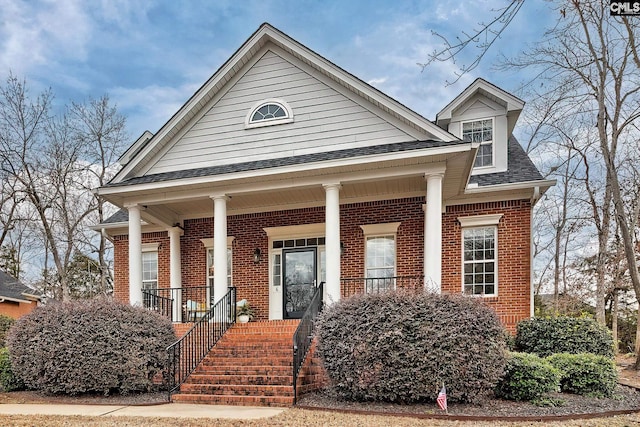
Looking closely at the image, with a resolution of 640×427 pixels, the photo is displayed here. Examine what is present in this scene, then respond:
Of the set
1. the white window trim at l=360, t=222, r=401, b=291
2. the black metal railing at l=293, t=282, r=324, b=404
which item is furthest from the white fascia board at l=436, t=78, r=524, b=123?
the black metal railing at l=293, t=282, r=324, b=404

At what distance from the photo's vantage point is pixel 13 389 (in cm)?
986

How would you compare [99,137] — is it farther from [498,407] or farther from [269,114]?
[498,407]

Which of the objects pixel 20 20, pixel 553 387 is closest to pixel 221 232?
pixel 553 387

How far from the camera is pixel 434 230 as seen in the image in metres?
9.97

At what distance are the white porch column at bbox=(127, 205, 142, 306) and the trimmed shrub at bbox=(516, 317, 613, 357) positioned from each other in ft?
29.6

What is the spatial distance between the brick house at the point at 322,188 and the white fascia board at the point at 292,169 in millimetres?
27

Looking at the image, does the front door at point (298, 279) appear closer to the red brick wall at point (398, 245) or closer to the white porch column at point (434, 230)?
the red brick wall at point (398, 245)

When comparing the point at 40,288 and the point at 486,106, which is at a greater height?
the point at 486,106

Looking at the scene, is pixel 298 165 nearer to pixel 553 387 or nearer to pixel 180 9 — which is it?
pixel 180 9

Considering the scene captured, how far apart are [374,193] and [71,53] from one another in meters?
12.6

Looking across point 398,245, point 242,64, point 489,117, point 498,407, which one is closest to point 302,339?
point 498,407

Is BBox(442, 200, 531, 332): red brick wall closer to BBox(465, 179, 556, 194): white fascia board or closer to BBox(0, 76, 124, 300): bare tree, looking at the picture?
BBox(465, 179, 556, 194): white fascia board

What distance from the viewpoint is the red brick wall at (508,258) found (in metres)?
11.8

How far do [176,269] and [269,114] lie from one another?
17.4ft
